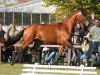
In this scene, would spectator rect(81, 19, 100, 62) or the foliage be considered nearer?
spectator rect(81, 19, 100, 62)

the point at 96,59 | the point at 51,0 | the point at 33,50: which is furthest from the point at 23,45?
the point at 51,0

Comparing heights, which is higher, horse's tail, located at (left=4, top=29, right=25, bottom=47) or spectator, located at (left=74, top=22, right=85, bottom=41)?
spectator, located at (left=74, top=22, right=85, bottom=41)

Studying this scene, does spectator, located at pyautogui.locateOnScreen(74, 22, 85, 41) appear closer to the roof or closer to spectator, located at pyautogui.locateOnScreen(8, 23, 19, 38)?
spectator, located at pyautogui.locateOnScreen(8, 23, 19, 38)

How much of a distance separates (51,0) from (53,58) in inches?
456

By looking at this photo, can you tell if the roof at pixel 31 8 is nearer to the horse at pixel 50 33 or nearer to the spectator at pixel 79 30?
the spectator at pixel 79 30

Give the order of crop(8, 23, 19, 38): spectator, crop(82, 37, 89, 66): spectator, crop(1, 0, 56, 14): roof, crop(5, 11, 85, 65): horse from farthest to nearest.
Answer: crop(1, 0, 56, 14): roof → crop(8, 23, 19, 38): spectator → crop(82, 37, 89, 66): spectator → crop(5, 11, 85, 65): horse

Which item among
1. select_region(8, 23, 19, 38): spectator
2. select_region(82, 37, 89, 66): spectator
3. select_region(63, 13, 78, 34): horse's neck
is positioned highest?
select_region(63, 13, 78, 34): horse's neck

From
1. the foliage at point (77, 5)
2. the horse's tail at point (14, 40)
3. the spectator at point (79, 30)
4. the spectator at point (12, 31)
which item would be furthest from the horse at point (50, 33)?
the foliage at point (77, 5)

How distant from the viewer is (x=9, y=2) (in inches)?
1817

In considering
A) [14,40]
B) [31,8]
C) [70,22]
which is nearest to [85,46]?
[70,22]

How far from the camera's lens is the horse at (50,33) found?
19.2 meters

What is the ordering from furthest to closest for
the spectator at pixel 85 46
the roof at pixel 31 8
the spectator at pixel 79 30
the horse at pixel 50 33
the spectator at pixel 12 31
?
1. the roof at pixel 31 8
2. the spectator at pixel 12 31
3. the spectator at pixel 79 30
4. the spectator at pixel 85 46
5. the horse at pixel 50 33

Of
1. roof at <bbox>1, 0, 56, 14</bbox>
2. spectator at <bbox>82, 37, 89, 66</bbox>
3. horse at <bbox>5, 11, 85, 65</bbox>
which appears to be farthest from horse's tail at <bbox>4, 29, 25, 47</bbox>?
roof at <bbox>1, 0, 56, 14</bbox>

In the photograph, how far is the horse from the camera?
63.0 feet
